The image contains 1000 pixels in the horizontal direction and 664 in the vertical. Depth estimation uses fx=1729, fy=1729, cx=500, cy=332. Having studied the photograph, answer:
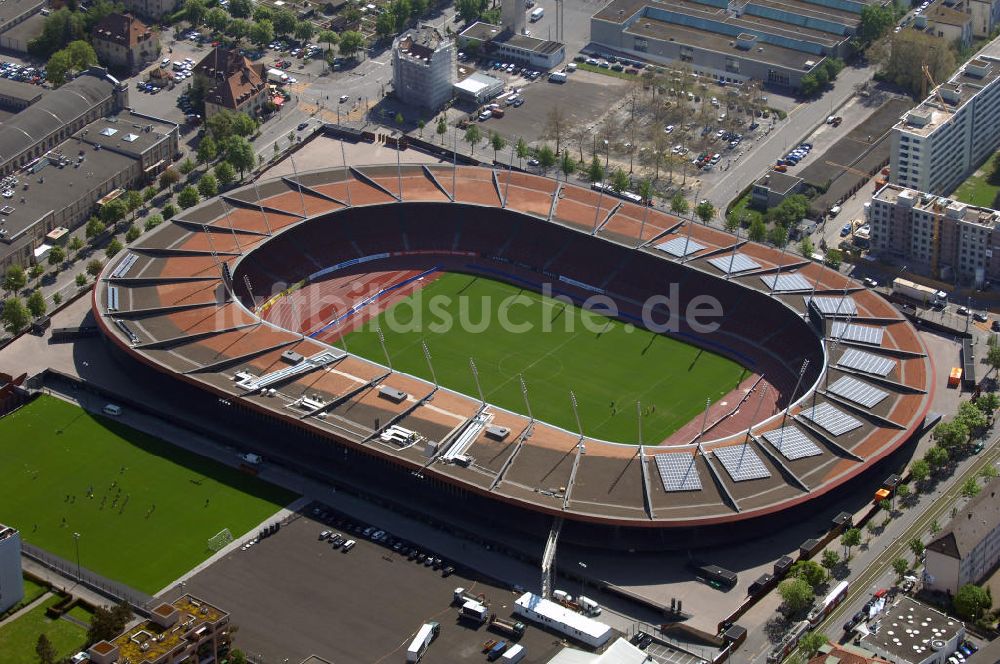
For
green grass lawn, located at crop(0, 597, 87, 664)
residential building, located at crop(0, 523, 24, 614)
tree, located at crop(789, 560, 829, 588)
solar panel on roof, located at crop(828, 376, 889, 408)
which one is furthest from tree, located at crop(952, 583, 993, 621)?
residential building, located at crop(0, 523, 24, 614)

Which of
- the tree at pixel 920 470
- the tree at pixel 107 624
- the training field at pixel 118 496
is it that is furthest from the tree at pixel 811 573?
the tree at pixel 107 624

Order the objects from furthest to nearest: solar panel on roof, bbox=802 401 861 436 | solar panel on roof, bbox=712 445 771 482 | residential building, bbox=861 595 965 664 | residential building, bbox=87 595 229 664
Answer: solar panel on roof, bbox=802 401 861 436, solar panel on roof, bbox=712 445 771 482, residential building, bbox=861 595 965 664, residential building, bbox=87 595 229 664

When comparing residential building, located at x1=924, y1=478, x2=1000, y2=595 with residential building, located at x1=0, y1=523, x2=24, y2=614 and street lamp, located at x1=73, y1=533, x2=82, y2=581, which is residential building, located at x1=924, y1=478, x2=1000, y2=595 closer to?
street lamp, located at x1=73, y1=533, x2=82, y2=581

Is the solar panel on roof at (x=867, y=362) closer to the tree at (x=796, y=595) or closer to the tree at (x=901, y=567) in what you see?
the tree at (x=901, y=567)

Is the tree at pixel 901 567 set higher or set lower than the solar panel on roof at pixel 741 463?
lower

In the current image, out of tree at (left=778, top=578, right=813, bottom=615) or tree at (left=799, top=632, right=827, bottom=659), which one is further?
tree at (left=778, top=578, right=813, bottom=615)

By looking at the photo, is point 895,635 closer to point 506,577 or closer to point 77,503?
point 506,577

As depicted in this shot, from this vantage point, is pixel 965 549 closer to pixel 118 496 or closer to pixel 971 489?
pixel 971 489
